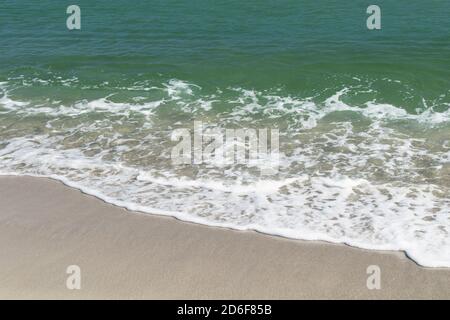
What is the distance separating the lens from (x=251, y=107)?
14711 millimetres

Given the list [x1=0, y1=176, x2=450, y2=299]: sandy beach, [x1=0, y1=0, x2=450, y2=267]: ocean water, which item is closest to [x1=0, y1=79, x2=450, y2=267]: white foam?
[x1=0, y1=0, x2=450, y2=267]: ocean water

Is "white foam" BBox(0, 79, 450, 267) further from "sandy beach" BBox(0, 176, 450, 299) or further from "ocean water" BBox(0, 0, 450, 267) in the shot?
"sandy beach" BBox(0, 176, 450, 299)

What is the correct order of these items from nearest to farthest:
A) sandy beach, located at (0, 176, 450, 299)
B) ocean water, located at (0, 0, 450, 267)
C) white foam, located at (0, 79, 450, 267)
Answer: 1. sandy beach, located at (0, 176, 450, 299)
2. white foam, located at (0, 79, 450, 267)
3. ocean water, located at (0, 0, 450, 267)

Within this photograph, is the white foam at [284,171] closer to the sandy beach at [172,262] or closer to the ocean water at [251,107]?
the ocean water at [251,107]

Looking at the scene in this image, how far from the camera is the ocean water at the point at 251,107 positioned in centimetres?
959

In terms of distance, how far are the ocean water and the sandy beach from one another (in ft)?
1.29

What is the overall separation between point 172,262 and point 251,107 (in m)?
7.38

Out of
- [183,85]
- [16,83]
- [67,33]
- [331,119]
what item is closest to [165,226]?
[331,119]

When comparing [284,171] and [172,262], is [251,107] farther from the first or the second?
[172,262]

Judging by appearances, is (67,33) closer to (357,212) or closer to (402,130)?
(402,130)

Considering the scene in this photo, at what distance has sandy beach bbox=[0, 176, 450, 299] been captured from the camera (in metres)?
7.35

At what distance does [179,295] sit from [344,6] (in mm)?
17179

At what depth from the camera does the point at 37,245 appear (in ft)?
28.1

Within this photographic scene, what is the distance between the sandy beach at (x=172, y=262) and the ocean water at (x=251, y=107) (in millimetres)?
394
